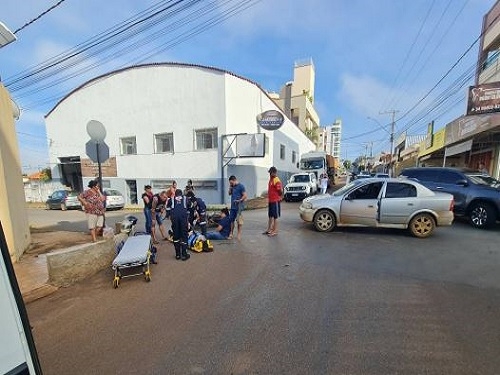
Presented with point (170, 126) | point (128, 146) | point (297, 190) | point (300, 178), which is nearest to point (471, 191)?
point (297, 190)

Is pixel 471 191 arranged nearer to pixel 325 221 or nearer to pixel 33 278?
pixel 325 221

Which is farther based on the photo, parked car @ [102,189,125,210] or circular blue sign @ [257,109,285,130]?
circular blue sign @ [257,109,285,130]

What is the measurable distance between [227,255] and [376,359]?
12.8 ft

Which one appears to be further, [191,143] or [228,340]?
[191,143]

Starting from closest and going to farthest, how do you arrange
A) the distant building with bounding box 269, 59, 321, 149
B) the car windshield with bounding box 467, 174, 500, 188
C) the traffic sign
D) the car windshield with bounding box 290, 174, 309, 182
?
the traffic sign → the car windshield with bounding box 467, 174, 500, 188 → the car windshield with bounding box 290, 174, 309, 182 → the distant building with bounding box 269, 59, 321, 149

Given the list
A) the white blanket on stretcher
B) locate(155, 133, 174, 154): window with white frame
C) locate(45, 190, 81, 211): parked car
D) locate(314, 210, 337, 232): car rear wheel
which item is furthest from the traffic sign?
locate(45, 190, 81, 211): parked car

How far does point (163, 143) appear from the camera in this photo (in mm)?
17719

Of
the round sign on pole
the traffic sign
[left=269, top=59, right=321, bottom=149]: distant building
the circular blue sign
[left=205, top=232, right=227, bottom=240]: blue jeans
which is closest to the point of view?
the round sign on pole

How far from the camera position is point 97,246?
510 centimetres

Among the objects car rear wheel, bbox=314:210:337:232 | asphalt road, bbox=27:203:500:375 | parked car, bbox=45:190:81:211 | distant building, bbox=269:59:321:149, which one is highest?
distant building, bbox=269:59:321:149

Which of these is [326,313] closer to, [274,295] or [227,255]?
[274,295]

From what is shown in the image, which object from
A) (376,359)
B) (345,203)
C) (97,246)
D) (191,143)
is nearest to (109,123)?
(191,143)

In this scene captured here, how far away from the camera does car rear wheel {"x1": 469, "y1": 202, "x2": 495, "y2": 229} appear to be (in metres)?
8.23

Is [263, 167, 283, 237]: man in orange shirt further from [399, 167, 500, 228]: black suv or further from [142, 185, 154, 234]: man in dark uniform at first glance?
[399, 167, 500, 228]: black suv
